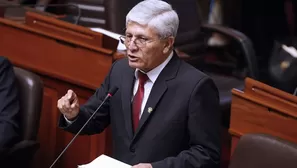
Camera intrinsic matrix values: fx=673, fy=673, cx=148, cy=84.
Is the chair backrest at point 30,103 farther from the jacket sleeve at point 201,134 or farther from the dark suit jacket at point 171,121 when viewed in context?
the jacket sleeve at point 201,134

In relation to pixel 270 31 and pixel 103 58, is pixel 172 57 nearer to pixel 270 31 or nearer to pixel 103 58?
pixel 103 58

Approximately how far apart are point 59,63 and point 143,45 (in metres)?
0.84

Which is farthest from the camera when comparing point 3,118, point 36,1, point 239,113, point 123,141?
point 36,1

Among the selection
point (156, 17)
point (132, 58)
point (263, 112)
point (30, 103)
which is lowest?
point (30, 103)

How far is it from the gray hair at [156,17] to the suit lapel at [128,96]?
7.8 inches

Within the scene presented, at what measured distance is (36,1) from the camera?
3.44m

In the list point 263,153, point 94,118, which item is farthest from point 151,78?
point 263,153

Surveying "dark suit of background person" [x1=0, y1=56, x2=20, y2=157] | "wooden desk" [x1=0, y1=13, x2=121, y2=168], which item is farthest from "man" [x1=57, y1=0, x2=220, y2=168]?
"wooden desk" [x1=0, y1=13, x2=121, y2=168]

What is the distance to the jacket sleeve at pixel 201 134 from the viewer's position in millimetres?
1804

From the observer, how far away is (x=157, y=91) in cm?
189

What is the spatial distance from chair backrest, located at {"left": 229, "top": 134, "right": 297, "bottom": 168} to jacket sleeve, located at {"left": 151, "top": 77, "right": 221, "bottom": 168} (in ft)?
0.23

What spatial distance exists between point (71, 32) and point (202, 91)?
2.85ft

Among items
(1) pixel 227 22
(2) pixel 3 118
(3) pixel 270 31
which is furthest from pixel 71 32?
(3) pixel 270 31

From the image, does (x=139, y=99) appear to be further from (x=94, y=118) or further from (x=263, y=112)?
(x=263, y=112)
